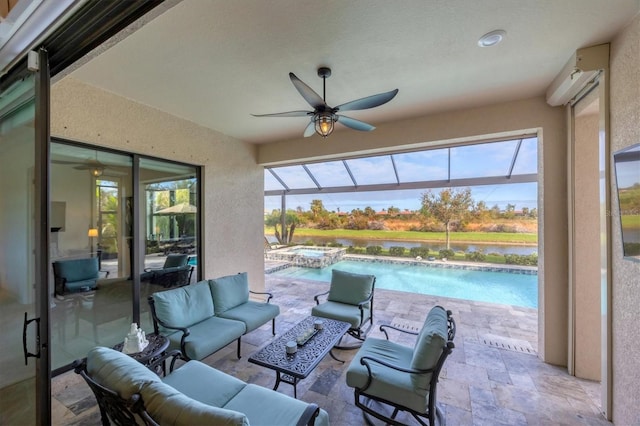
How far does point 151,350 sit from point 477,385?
10.1ft

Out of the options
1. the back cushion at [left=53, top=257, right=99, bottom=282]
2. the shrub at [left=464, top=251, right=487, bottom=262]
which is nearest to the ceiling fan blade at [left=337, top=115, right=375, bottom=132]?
the back cushion at [left=53, top=257, right=99, bottom=282]

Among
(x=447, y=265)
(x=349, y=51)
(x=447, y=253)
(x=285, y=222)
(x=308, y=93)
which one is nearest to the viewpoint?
(x=308, y=93)

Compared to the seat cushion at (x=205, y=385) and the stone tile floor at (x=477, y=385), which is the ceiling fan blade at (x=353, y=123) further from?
the stone tile floor at (x=477, y=385)

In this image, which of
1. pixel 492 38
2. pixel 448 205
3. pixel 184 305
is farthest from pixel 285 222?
pixel 492 38

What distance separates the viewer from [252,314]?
10.9ft

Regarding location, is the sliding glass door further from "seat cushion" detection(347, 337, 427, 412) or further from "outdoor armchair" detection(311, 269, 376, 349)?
"outdoor armchair" detection(311, 269, 376, 349)

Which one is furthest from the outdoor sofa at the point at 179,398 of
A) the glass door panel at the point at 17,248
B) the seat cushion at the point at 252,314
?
the seat cushion at the point at 252,314

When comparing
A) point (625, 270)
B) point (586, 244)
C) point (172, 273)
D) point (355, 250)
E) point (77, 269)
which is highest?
point (586, 244)

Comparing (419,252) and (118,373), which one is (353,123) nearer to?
(118,373)

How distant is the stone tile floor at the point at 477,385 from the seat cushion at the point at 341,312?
16.0 inches

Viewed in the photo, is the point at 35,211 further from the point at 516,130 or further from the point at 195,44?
the point at 516,130

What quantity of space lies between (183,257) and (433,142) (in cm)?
412

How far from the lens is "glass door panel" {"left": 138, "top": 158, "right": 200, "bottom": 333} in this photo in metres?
3.51

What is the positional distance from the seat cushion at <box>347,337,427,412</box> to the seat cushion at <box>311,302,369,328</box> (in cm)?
83
